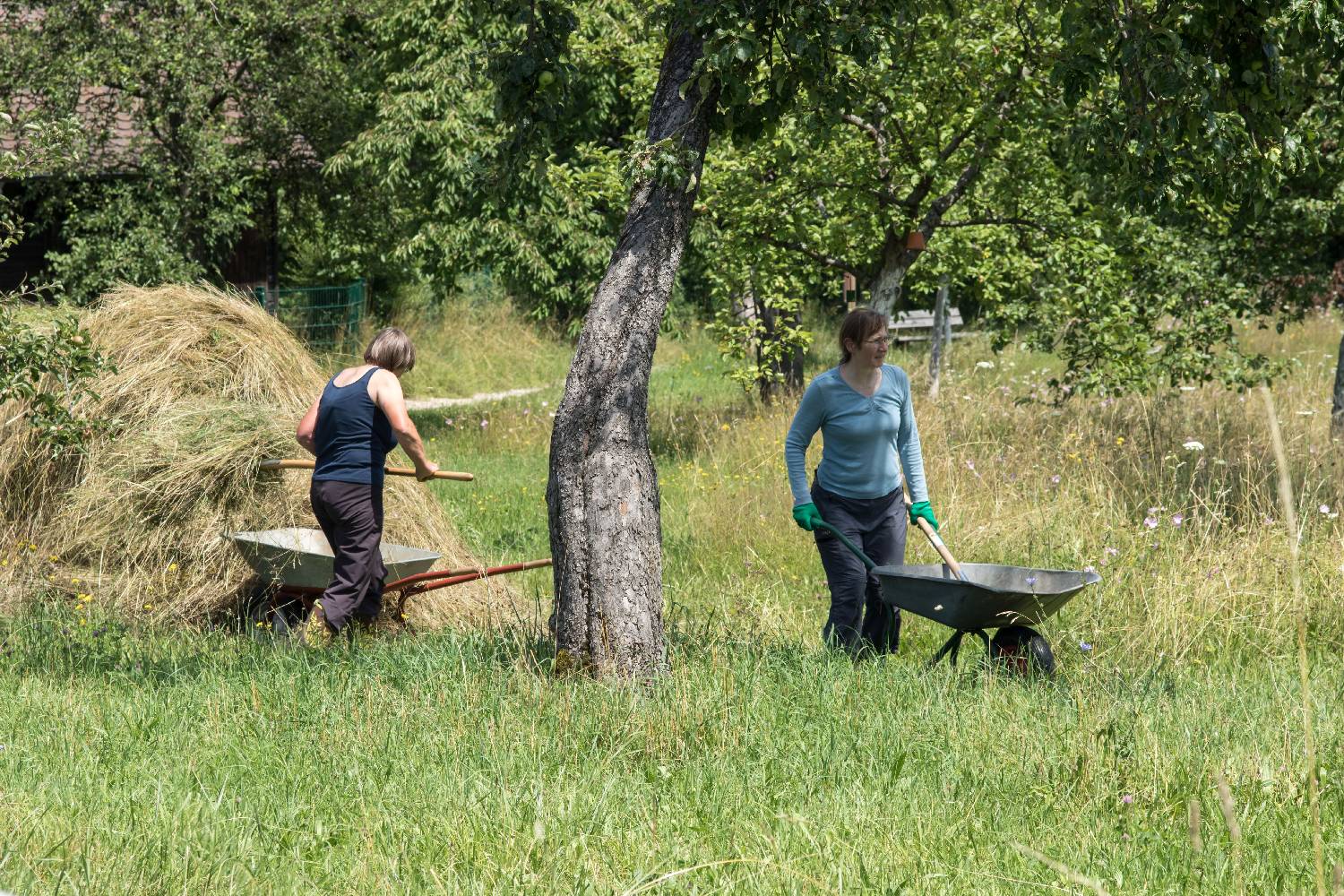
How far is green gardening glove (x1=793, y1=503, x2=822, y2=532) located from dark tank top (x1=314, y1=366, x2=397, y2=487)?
200 cm

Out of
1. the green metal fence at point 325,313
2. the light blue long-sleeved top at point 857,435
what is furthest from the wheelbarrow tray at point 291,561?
the green metal fence at point 325,313

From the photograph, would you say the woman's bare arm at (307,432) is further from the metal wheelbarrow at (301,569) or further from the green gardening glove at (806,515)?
the green gardening glove at (806,515)

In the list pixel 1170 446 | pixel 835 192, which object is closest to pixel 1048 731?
pixel 1170 446

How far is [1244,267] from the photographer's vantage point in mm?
12102

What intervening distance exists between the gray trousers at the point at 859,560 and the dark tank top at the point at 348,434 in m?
2.03

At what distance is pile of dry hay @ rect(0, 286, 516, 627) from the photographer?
21.9ft

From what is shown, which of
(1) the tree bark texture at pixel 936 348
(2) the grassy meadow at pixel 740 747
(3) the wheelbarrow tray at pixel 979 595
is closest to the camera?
(2) the grassy meadow at pixel 740 747

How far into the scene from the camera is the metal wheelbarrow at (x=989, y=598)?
4.53 meters

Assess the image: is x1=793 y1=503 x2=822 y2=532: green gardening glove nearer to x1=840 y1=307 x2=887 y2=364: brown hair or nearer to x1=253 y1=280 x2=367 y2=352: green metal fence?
x1=840 y1=307 x2=887 y2=364: brown hair

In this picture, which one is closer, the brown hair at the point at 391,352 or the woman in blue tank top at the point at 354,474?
the woman in blue tank top at the point at 354,474

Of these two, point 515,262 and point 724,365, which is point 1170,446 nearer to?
point 515,262

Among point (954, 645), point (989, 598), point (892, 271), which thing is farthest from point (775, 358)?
point (989, 598)

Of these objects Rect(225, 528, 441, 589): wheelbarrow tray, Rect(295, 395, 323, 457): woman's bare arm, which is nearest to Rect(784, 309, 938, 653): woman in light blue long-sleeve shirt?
Rect(225, 528, 441, 589): wheelbarrow tray

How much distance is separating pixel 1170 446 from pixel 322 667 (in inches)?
251
